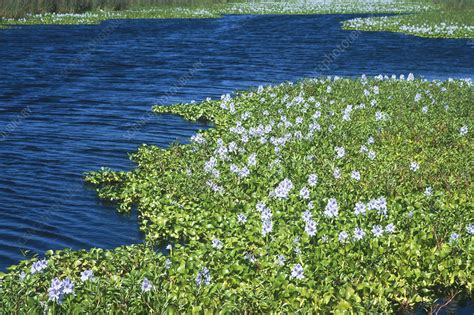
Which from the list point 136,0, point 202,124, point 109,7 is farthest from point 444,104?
point 136,0

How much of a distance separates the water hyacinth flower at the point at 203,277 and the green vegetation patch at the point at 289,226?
0.06 feet

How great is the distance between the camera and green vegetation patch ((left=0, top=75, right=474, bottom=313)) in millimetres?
5961

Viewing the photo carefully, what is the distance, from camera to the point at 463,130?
11.5 metres

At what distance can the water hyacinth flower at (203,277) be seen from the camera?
6016 millimetres

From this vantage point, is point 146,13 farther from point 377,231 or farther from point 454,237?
point 454,237

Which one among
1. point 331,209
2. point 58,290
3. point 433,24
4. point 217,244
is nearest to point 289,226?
point 331,209

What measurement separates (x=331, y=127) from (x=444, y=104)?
3470 millimetres

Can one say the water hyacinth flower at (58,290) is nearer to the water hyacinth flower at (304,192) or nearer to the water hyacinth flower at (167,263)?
the water hyacinth flower at (167,263)

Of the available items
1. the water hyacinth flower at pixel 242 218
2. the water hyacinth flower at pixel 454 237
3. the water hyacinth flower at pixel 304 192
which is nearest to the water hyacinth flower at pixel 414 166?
the water hyacinth flower at pixel 304 192

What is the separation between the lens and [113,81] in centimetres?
2172

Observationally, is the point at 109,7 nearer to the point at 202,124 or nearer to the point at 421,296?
the point at 202,124

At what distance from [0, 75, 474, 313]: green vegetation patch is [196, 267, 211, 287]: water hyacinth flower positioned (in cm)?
2

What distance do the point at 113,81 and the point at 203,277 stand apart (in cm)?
1649

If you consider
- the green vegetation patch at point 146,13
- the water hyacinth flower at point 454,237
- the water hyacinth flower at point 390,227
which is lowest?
the green vegetation patch at point 146,13
